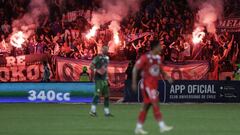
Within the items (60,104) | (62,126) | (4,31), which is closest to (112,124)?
(62,126)

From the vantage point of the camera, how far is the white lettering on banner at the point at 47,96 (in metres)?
29.6

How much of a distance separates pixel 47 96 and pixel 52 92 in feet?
0.99

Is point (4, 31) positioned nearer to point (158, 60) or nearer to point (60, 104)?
point (60, 104)

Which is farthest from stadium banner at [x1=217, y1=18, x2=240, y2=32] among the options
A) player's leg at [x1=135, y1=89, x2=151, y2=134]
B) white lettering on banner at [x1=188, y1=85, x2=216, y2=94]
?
player's leg at [x1=135, y1=89, x2=151, y2=134]

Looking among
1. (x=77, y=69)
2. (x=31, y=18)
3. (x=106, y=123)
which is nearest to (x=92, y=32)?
(x=77, y=69)

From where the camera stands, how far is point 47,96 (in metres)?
29.7

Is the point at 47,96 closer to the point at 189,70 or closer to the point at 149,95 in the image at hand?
the point at 189,70

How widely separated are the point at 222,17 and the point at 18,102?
1388 cm

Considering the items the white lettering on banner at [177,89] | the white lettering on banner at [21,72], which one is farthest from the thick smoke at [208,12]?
Result: the white lettering on banner at [21,72]

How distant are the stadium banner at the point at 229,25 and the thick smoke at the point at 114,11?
17.0 feet

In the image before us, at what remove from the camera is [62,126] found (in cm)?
1728

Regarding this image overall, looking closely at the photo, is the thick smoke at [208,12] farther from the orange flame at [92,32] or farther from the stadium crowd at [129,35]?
the orange flame at [92,32]

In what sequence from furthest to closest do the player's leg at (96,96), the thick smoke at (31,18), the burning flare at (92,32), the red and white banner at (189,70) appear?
the thick smoke at (31,18) → the burning flare at (92,32) → the red and white banner at (189,70) → the player's leg at (96,96)

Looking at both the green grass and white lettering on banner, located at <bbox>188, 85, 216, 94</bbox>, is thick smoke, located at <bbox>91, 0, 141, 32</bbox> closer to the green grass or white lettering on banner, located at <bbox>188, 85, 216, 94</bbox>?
white lettering on banner, located at <bbox>188, 85, 216, 94</bbox>
